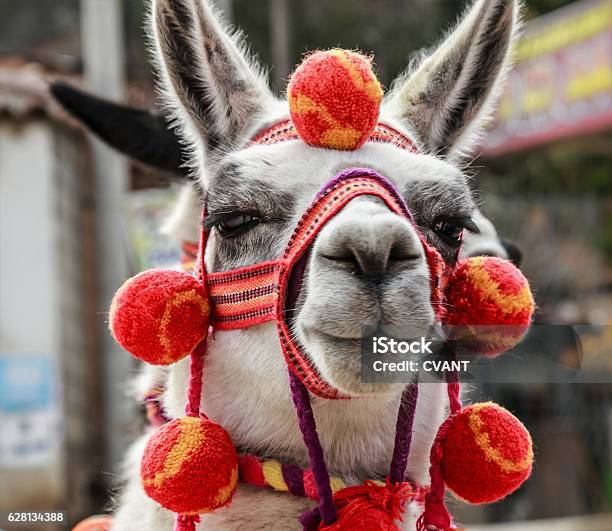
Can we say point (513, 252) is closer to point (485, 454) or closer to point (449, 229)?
point (449, 229)

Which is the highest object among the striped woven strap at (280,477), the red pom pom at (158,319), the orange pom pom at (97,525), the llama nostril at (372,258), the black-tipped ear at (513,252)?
the black-tipped ear at (513,252)

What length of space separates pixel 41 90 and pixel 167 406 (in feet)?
20.4

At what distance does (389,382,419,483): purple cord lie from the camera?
2133 mm

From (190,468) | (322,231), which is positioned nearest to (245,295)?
(322,231)

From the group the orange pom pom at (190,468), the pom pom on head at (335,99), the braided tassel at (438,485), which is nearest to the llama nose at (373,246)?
the pom pom on head at (335,99)

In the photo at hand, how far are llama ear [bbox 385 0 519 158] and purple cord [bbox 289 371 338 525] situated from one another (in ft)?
3.14

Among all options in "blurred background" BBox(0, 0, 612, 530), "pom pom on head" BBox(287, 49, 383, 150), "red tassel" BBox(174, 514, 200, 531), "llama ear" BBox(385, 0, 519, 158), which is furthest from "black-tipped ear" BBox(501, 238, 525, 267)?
"red tassel" BBox(174, 514, 200, 531)

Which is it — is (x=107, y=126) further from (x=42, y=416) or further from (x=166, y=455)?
(x=42, y=416)

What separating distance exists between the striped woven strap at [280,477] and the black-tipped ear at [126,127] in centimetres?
128

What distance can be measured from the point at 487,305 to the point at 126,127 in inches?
61.7

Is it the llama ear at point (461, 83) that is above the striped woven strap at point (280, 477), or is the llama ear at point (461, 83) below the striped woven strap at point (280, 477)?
above

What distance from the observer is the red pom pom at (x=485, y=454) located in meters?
2.14

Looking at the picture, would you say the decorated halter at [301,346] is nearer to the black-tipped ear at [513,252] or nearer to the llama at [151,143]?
the llama at [151,143]

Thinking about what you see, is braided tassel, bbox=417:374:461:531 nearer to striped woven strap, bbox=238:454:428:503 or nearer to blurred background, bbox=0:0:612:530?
striped woven strap, bbox=238:454:428:503
